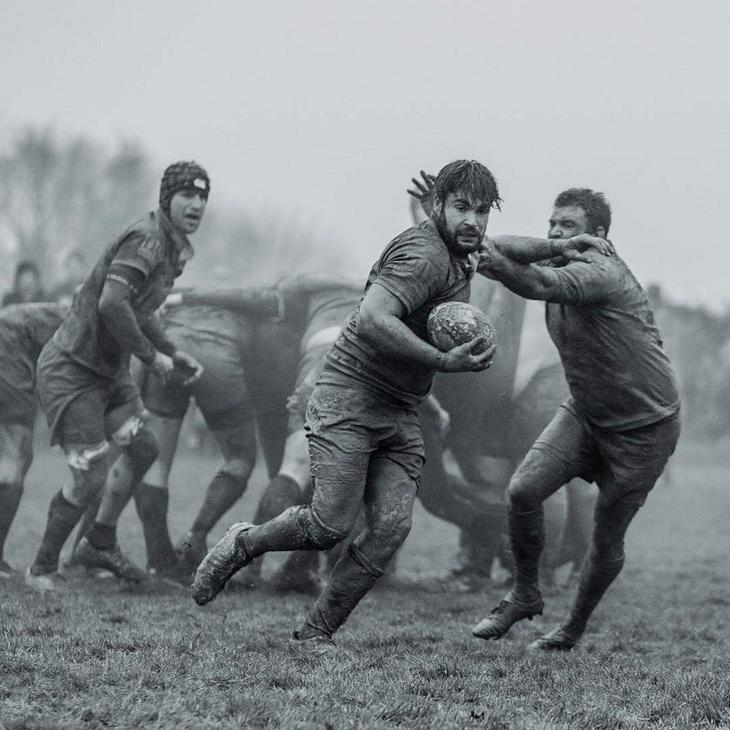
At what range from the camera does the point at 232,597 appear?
6992 mm

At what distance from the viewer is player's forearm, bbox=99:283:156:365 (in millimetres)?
6797

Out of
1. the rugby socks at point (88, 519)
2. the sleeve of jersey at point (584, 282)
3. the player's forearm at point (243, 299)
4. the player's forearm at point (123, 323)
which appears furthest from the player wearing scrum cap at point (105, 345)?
the sleeve of jersey at point (584, 282)

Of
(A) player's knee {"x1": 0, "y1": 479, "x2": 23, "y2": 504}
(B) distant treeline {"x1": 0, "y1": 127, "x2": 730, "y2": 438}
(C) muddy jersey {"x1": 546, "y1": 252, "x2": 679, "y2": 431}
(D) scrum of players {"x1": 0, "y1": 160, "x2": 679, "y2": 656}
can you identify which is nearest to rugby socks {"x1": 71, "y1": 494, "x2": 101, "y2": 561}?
(D) scrum of players {"x1": 0, "y1": 160, "x2": 679, "y2": 656}

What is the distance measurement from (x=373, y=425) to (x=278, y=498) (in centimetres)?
268

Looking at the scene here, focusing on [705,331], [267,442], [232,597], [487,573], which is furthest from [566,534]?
[705,331]

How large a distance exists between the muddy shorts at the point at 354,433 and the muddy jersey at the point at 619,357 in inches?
41.7

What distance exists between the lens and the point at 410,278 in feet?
15.5

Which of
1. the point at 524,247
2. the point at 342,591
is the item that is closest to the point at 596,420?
the point at 524,247

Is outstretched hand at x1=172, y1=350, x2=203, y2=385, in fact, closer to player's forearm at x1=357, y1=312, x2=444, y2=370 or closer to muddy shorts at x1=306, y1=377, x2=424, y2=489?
muddy shorts at x1=306, y1=377, x2=424, y2=489

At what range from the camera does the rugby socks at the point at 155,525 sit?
26.0ft

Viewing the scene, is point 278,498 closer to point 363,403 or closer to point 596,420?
point 596,420

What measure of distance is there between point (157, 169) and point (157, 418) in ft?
115

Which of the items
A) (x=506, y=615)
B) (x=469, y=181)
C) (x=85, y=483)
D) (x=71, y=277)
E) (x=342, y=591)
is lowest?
(x=71, y=277)

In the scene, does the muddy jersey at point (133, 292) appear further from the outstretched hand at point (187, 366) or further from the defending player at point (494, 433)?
the defending player at point (494, 433)
